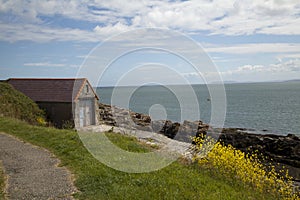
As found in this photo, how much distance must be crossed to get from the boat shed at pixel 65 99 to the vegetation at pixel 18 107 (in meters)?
1.07

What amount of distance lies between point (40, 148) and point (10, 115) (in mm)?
11313

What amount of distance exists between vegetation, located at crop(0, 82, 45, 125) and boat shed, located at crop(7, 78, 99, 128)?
1071mm

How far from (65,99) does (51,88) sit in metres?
2.83

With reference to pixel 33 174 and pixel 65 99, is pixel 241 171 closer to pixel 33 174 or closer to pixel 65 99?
pixel 33 174

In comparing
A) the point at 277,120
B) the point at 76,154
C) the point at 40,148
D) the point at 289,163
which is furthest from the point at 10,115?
the point at 277,120

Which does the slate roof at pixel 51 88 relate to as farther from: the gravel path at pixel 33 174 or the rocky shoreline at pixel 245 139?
the gravel path at pixel 33 174

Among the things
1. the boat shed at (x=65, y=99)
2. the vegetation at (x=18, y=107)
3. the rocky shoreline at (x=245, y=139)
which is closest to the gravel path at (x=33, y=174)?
the vegetation at (x=18, y=107)

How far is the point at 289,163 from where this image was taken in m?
24.3

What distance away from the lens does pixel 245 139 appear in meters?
33.0

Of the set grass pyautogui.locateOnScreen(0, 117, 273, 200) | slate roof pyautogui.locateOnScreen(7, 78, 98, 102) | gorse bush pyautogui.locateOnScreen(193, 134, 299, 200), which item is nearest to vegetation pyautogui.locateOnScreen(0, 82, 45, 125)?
slate roof pyautogui.locateOnScreen(7, 78, 98, 102)

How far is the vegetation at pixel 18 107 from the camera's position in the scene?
2241 centimetres

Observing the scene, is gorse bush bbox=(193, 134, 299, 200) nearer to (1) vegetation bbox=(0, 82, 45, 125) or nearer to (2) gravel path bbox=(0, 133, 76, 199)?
(2) gravel path bbox=(0, 133, 76, 199)

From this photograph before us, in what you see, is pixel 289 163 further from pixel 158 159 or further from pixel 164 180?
pixel 164 180

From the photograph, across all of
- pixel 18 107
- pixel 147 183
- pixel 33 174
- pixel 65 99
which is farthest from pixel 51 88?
pixel 147 183
